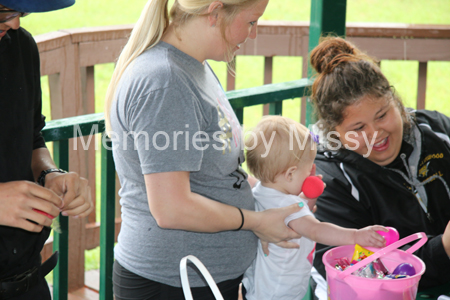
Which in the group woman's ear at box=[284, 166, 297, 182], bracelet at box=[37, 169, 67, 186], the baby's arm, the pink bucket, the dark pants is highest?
bracelet at box=[37, 169, 67, 186]

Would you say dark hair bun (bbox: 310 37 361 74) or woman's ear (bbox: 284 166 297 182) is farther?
dark hair bun (bbox: 310 37 361 74)

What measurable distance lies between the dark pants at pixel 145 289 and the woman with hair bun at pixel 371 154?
0.47 meters

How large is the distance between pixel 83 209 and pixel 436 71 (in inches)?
242

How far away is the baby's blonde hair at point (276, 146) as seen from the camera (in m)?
1.51

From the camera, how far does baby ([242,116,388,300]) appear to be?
151 centimetres

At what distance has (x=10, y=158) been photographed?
1.25 metres

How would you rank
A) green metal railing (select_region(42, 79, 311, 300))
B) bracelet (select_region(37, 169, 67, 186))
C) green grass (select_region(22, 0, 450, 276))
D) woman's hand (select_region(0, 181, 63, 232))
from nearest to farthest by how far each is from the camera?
woman's hand (select_region(0, 181, 63, 232))
bracelet (select_region(37, 169, 67, 186))
green metal railing (select_region(42, 79, 311, 300))
green grass (select_region(22, 0, 450, 276))

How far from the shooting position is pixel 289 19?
711 cm

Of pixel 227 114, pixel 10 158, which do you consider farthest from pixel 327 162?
pixel 10 158

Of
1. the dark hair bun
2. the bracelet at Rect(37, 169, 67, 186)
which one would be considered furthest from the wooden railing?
the bracelet at Rect(37, 169, 67, 186)

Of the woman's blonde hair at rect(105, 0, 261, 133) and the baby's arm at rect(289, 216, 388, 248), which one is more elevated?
the woman's blonde hair at rect(105, 0, 261, 133)

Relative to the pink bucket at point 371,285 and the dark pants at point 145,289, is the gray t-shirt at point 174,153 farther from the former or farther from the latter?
the pink bucket at point 371,285

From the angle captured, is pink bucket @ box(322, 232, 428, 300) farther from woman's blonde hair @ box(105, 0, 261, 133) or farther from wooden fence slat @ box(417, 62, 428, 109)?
wooden fence slat @ box(417, 62, 428, 109)

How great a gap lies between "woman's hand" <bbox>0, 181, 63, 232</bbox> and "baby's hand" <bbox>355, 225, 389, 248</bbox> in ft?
2.70
